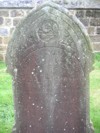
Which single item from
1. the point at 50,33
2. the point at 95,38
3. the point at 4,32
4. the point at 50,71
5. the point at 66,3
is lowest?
the point at 50,71

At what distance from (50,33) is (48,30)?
4 cm

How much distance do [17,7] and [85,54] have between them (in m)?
5.24

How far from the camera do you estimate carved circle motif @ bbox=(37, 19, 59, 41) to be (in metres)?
4.46

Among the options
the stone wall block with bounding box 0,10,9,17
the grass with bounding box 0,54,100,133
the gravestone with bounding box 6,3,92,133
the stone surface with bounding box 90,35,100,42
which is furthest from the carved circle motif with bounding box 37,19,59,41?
the stone surface with bounding box 90,35,100,42

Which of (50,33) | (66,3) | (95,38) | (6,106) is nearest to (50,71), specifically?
(50,33)

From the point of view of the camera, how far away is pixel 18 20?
31.6ft

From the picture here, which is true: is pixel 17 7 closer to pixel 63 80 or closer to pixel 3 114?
pixel 3 114

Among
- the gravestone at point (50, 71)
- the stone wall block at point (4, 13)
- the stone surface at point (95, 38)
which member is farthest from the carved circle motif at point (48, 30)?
the stone surface at point (95, 38)

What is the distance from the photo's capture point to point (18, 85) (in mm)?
4734

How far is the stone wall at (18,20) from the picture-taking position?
31.5ft

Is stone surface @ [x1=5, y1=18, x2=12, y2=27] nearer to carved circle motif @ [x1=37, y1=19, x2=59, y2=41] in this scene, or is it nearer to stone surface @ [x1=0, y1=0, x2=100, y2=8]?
stone surface @ [x1=0, y1=0, x2=100, y2=8]

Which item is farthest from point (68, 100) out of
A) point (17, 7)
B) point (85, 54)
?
point (17, 7)

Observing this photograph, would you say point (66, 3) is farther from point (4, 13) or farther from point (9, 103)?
point (9, 103)

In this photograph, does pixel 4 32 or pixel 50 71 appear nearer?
pixel 50 71
